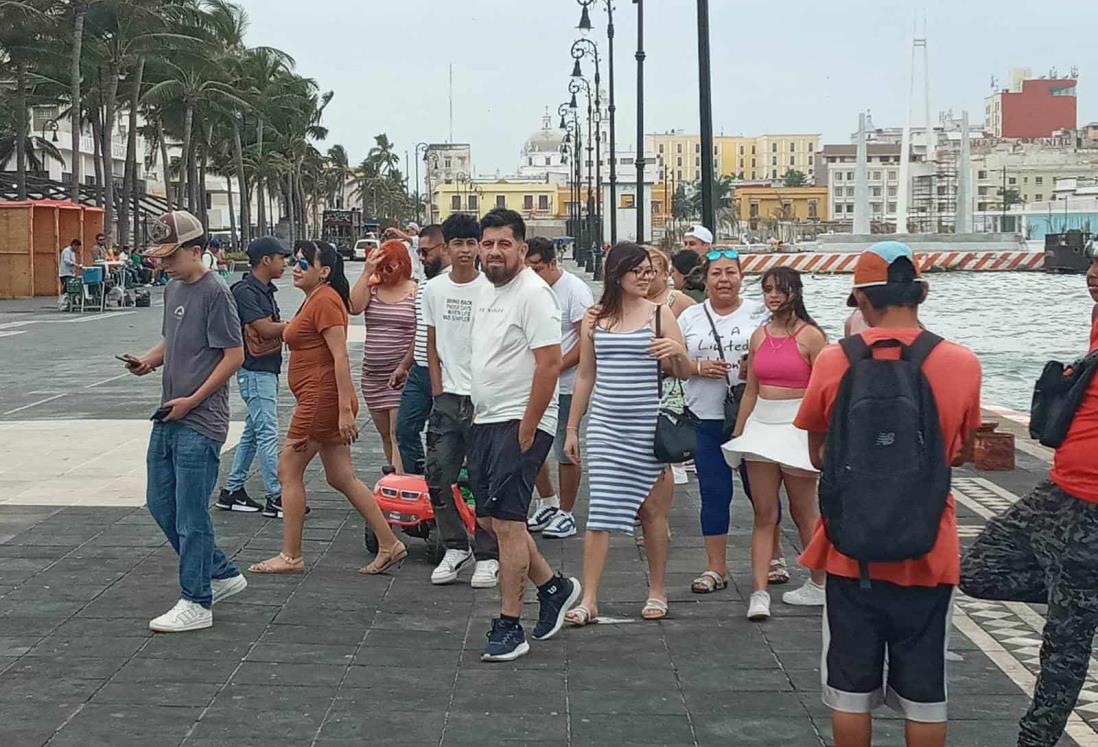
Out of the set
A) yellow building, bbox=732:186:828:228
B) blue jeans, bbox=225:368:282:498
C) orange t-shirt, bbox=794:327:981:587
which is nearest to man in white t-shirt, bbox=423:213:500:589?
blue jeans, bbox=225:368:282:498

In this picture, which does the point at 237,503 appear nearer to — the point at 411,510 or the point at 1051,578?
the point at 411,510

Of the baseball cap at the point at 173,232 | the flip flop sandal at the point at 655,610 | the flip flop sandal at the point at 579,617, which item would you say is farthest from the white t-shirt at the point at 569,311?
the baseball cap at the point at 173,232

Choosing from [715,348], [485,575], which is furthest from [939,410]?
[485,575]

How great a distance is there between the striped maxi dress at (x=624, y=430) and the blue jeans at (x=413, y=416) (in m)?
2.04

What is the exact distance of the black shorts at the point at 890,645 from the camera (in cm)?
404

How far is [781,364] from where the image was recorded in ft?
21.4

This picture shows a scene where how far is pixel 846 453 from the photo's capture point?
4.01 metres

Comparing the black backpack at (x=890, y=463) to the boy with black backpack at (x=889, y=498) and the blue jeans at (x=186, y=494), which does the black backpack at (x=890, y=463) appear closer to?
the boy with black backpack at (x=889, y=498)

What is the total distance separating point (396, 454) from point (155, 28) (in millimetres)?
39547

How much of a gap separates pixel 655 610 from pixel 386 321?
2905 millimetres

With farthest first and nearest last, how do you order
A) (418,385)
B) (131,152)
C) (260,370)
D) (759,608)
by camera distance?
(131,152)
(260,370)
(418,385)
(759,608)

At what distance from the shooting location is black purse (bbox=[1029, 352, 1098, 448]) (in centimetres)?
438

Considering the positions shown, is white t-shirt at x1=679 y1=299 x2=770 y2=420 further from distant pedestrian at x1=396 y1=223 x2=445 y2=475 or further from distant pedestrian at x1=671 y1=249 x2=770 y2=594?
distant pedestrian at x1=396 y1=223 x2=445 y2=475

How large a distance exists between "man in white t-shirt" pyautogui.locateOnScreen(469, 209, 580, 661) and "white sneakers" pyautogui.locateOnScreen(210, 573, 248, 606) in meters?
1.52
